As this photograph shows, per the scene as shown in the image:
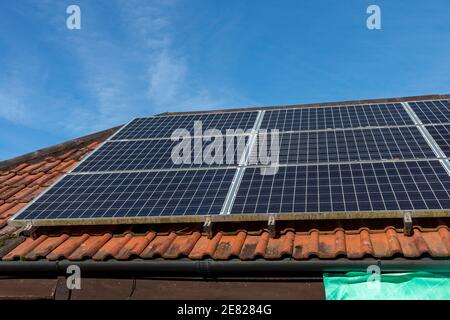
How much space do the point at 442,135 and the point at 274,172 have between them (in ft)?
10.9

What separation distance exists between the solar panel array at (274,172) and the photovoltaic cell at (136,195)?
0.06ft

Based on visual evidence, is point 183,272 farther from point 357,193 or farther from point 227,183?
point 357,193

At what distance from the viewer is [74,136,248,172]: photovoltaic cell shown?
8.60 m

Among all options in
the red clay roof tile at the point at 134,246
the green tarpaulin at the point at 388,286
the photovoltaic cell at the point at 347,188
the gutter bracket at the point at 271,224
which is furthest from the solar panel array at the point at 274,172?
the green tarpaulin at the point at 388,286

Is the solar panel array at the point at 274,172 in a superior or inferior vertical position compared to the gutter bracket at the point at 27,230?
superior

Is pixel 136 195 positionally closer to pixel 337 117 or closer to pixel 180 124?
pixel 180 124

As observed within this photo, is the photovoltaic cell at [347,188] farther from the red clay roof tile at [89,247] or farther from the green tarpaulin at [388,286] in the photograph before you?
the red clay roof tile at [89,247]

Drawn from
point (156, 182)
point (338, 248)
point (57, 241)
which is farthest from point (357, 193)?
point (57, 241)

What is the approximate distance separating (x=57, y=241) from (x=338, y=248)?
4.46m

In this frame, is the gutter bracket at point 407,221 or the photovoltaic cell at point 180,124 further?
the photovoltaic cell at point 180,124

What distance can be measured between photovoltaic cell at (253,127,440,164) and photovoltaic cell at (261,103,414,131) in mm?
428

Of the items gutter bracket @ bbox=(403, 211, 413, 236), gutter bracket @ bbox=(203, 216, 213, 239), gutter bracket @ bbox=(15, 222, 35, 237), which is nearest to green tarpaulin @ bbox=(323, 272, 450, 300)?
gutter bracket @ bbox=(403, 211, 413, 236)

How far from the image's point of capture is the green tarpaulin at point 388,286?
5684 mm

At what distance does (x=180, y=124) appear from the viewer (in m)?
11.1
